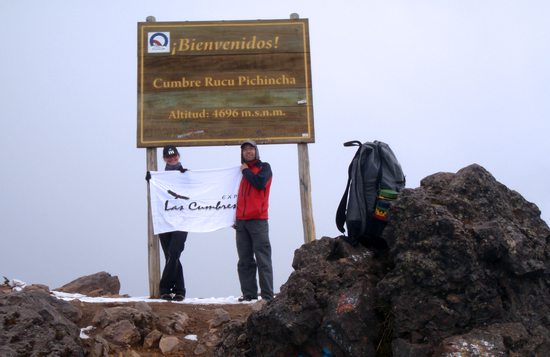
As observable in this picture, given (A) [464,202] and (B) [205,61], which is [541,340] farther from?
(B) [205,61]

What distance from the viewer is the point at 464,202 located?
4.77 m

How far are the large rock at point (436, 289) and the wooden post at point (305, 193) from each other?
502 cm

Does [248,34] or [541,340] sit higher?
[248,34]

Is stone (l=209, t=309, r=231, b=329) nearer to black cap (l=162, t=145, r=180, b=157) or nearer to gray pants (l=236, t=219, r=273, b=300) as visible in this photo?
gray pants (l=236, t=219, r=273, b=300)

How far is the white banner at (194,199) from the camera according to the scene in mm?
9891

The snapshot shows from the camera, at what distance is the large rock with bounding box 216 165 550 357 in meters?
4.25

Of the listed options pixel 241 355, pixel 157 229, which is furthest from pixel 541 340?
pixel 157 229

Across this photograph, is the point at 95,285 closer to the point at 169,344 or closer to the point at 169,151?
the point at 169,151

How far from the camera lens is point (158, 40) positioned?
1072 centimetres

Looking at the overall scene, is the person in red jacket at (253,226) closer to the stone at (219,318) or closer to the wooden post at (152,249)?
the stone at (219,318)

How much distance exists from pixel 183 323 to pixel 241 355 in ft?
9.03

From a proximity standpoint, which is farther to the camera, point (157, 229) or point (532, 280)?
point (157, 229)

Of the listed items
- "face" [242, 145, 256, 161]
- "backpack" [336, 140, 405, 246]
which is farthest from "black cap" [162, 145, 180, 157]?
"backpack" [336, 140, 405, 246]

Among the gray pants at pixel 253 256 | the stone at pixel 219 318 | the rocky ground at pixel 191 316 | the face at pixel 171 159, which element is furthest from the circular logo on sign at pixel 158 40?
the stone at pixel 219 318
